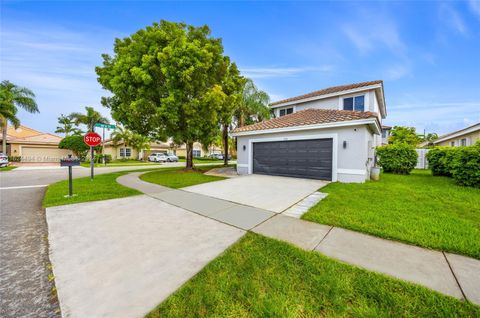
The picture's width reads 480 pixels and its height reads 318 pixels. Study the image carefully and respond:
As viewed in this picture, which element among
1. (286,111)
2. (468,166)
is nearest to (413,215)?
(468,166)

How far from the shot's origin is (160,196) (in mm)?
6348

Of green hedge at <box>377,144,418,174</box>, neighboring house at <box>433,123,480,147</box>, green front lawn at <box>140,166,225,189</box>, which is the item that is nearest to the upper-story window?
green hedge at <box>377,144,418,174</box>

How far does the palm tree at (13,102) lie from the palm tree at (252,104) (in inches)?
1029

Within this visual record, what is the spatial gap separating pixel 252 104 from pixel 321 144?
11740 mm

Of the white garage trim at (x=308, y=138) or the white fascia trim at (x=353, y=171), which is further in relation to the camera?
the white garage trim at (x=308, y=138)

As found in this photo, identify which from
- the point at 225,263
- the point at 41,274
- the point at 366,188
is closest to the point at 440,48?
the point at 366,188

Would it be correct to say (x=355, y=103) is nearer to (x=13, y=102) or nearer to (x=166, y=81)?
(x=166, y=81)

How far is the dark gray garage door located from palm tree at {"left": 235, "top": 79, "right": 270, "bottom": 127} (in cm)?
905

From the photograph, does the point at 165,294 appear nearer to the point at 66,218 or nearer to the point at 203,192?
the point at 66,218

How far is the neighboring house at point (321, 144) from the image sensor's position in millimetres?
8500

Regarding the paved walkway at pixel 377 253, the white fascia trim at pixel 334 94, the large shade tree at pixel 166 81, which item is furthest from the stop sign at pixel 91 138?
the white fascia trim at pixel 334 94

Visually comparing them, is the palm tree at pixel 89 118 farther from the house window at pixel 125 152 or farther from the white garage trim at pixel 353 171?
the white garage trim at pixel 353 171

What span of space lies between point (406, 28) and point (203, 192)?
43.9 ft

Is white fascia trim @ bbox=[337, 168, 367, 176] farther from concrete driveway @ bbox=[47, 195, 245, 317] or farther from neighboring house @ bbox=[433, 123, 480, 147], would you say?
neighboring house @ bbox=[433, 123, 480, 147]
